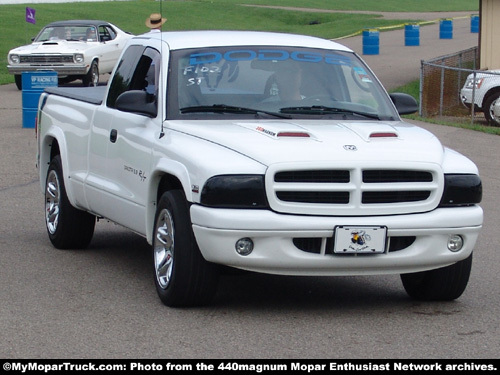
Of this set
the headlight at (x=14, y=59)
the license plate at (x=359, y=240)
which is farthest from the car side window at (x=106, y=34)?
the license plate at (x=359, y=240)

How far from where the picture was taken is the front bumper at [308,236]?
21.7 ft

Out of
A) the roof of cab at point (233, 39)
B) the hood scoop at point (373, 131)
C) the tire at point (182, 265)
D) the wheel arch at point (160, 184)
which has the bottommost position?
the tire at point (182, 265)

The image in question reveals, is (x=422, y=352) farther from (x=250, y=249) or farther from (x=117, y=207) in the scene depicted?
(x=117, y=207)

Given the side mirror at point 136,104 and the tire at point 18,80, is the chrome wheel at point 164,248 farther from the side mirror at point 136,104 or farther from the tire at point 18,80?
the tire at point 18,80

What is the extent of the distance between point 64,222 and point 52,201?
0.48m

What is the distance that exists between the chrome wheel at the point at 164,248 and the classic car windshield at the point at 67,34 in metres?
20.6

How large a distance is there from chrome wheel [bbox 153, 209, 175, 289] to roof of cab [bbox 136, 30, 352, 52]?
1489 mm

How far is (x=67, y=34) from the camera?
27.4 metres

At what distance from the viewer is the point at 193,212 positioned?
22.2 feet
